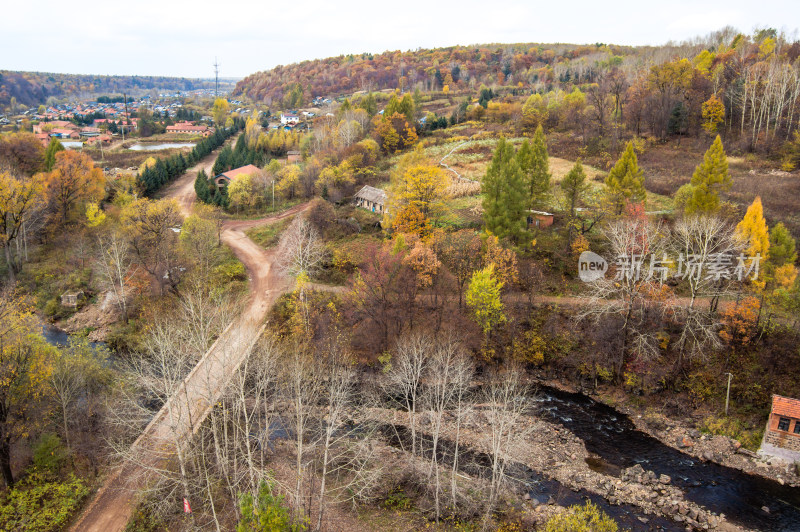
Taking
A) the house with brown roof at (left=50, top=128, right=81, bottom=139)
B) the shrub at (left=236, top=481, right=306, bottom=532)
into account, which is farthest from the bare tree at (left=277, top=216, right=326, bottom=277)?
the house with brown roof at (left=50, top=128, right=81, bottom=139)

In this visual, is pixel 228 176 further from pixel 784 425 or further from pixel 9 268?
pixel 784 425

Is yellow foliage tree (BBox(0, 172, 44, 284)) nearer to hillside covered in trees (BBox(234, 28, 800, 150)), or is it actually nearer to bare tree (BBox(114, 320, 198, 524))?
bare tree (BBox(114, 320, 198, 524))

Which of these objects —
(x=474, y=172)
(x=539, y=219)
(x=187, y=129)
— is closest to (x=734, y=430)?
(x=539, y=219)

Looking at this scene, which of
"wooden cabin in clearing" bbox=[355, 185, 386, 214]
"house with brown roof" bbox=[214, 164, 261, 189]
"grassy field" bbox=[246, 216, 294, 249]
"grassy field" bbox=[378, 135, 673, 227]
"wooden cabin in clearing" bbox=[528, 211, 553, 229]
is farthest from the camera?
"house with brown roof" bbox=[214, 164, 261, 189]

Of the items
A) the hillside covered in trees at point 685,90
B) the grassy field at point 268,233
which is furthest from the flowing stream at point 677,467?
the hillside covered in trees at point 685,90

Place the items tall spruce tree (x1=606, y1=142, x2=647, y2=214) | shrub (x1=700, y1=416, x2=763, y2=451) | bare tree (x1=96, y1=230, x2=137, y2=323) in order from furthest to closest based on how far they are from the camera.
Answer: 1. tall spruce tree (x1=606, y1=142, x2=647, y2=214)
2. bare tree (x1=96, y1=230, x2=137, y2=323)
3. shrub (x1=700, y1=416, x2=763, y2=451)

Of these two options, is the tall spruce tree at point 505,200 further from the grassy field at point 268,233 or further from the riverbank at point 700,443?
the grassy field at point 268,233

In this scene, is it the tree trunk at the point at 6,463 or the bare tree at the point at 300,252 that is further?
the bare tree at the point at 300,252
